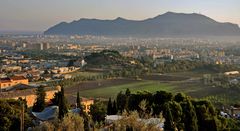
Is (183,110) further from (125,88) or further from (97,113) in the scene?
(125,88)

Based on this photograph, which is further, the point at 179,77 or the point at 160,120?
the point at 179,77

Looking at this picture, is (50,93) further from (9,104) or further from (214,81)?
(214,81)

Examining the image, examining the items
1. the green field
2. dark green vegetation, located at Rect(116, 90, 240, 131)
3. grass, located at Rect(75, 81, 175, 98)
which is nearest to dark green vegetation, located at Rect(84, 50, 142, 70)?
the green field

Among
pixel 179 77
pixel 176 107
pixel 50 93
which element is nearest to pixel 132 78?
pixel 179 77

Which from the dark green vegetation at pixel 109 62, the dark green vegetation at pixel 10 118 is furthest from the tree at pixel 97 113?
the dark green vegetation at pixel 109 62

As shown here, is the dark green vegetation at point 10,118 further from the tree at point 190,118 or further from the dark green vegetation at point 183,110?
the tree at point 190,118

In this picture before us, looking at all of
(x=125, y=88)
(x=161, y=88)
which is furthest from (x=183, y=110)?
(x=161, y=88)

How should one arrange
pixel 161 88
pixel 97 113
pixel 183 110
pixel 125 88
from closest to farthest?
pixel 183 110
pixel 97 113
pixel 125 88
pixel 161 88
